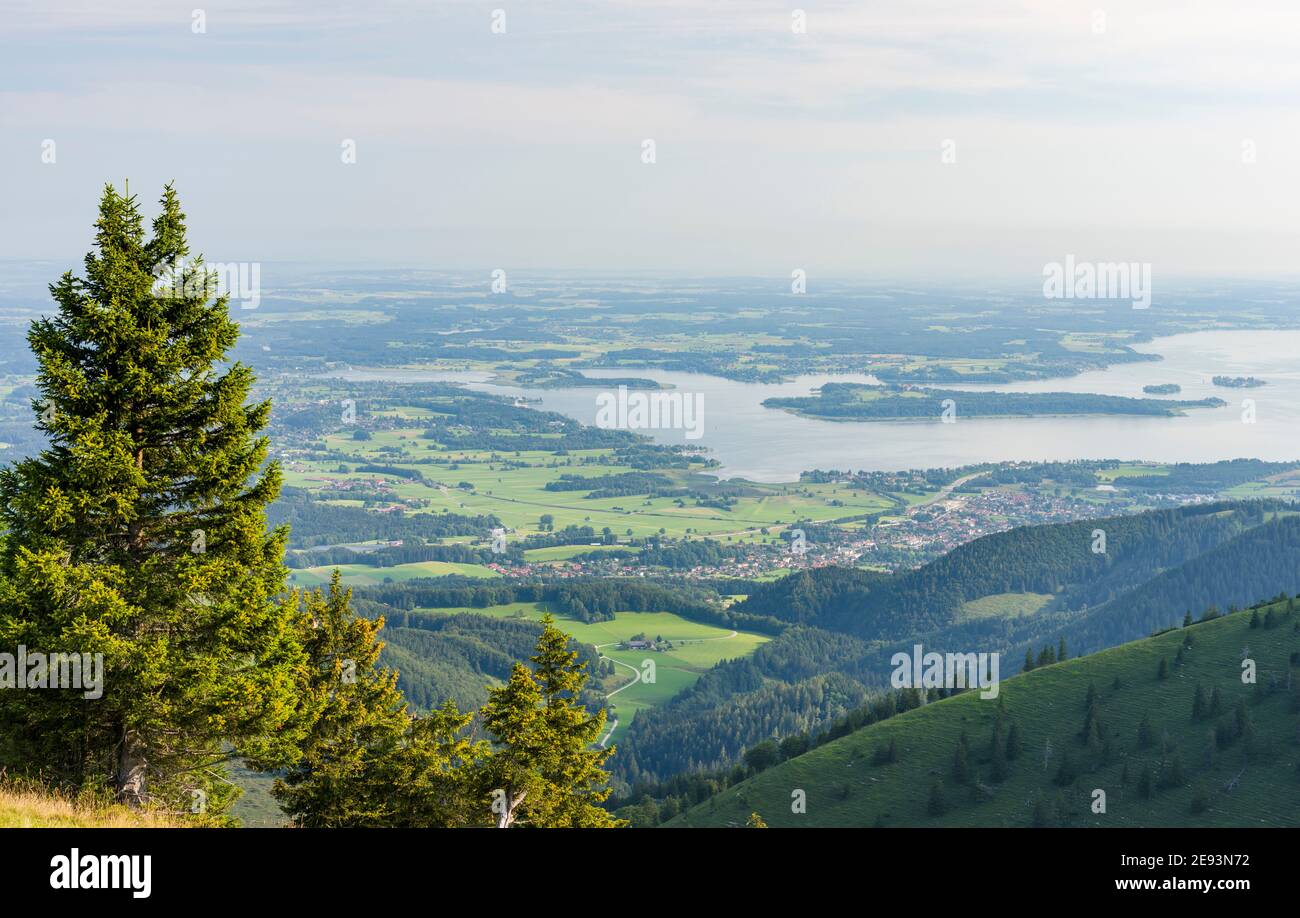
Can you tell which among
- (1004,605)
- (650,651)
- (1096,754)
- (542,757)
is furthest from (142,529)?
(1004,605)

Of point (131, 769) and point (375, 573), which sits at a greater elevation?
point (131, 769)

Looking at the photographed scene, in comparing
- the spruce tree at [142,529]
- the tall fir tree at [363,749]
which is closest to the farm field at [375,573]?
the tall fir tree at [363,749]

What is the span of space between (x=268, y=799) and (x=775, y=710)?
70.9 m

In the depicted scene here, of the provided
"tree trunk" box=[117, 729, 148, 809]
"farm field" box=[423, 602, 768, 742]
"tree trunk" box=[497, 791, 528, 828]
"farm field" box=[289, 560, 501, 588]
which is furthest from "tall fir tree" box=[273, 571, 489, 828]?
"farm field" box=[289, 560, 501, 588]

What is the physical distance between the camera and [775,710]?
445 ft

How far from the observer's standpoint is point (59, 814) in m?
15.9

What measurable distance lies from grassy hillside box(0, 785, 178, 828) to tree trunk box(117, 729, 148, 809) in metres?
1.49

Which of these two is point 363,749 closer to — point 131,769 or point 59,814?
point 131,769

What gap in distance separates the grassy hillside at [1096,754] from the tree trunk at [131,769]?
173 ft

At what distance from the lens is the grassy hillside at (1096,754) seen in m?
68.6

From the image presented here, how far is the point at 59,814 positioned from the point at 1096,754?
71.7 meters
